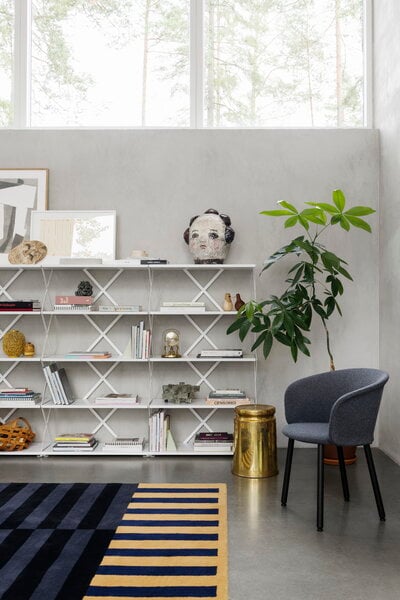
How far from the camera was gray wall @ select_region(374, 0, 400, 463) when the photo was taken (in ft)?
13.7

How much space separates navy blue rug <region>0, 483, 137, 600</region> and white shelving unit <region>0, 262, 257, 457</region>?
1041 millimetres

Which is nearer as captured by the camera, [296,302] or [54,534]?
[54,534]

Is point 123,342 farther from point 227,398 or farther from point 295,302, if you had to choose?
point 295,302

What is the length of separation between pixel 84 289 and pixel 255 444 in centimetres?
166

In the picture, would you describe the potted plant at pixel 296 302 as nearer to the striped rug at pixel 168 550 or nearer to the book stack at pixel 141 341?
the book stack at pixel 141 341

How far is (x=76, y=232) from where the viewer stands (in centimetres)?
461

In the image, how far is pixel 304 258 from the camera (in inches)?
184

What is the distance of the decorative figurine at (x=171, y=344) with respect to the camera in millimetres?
4324

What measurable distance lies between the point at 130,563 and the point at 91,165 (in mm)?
3138

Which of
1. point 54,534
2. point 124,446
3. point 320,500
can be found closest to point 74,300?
point 124,446

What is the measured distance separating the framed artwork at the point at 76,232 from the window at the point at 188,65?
786mm

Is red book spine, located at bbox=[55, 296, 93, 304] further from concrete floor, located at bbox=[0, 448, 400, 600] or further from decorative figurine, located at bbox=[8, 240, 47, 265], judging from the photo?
concrete floor, located at bbox=[0, 448, 400, 600]

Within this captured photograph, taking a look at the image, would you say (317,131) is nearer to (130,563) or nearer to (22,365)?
(22,365)

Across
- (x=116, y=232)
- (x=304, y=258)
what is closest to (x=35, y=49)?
(x=116, y=232)
